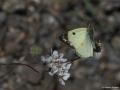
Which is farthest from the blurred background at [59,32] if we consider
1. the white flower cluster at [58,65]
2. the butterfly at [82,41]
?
the butterfly at [82,41]

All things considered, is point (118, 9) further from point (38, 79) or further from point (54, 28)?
point (38, 79)

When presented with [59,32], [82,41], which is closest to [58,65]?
[82,41]

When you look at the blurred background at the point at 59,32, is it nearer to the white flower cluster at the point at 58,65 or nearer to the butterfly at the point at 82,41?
the white flower cluster at the point at 58,65

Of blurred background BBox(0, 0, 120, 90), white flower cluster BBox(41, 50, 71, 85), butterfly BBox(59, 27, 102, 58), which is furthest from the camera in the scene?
blurred background BBox(0, 0, 120, 90)

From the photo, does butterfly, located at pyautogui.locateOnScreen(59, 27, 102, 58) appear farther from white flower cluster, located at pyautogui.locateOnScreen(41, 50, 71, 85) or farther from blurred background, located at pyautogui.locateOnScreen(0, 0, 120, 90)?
blurred background, located at pyautogui.locateOnScreen(0, 0, 120, 90)

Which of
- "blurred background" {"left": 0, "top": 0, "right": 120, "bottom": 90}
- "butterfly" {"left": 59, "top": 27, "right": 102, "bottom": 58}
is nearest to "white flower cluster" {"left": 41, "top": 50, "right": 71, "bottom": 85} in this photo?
"butterfly" {"left": 59, "top": 27, "right": 102, "bottom": 58}

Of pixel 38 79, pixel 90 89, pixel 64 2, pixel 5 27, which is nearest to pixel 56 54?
pixel 38 79
